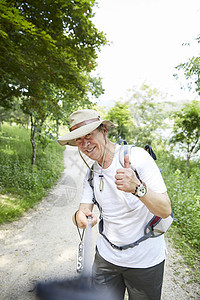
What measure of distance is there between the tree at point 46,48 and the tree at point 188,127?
233 inches

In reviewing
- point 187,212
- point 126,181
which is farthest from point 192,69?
point 126,181

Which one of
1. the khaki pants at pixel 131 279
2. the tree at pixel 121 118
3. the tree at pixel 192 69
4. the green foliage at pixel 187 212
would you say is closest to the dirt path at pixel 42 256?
the green foliage at pixel 187 212

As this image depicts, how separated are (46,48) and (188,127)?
7747 millimetres

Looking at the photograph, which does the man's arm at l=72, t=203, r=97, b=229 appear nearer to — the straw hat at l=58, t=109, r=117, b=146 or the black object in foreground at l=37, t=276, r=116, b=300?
the black object in foreground at l=37, t=276, r=116, b=300

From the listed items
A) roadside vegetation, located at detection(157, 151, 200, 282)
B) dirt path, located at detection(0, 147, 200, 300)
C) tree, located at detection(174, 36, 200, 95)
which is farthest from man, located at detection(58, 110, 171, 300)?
tree, located at detection(174, 36, 200, 95)

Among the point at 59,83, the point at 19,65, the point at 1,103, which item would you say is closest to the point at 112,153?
the point at 19,65

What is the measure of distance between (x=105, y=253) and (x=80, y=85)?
4.55 meters

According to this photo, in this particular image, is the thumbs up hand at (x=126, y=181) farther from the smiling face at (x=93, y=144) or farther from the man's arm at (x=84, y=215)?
the man's arm at (x=84, y=215)

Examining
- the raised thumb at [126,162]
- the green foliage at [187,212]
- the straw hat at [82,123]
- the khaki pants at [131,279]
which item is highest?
the straw hat at [82,123]

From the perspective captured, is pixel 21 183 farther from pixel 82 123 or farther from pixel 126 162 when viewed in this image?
pixel 126 162

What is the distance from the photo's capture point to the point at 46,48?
13.3 ft

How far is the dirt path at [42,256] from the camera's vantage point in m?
2.69

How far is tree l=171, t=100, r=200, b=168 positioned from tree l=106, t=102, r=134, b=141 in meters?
8.73

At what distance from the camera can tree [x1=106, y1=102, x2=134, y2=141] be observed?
18500 mm
